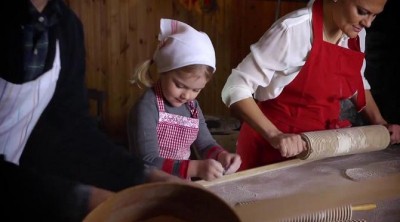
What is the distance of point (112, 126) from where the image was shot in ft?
12.4

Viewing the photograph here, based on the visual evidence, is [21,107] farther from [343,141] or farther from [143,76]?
[343,141]

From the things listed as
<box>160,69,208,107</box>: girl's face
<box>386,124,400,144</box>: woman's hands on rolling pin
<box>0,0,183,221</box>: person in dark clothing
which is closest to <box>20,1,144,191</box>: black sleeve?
<box>0,0,183,221</box>: person in dark clothing

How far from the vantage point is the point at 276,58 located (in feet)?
4.39

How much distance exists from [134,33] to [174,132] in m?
2.46

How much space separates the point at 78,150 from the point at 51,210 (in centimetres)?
25

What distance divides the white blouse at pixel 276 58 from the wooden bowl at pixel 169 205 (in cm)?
66

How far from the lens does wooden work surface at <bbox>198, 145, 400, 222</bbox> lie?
40.2 inches

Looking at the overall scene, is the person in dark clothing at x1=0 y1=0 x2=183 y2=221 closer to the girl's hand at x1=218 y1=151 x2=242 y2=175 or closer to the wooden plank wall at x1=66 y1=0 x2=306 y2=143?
the girl's hand at x1=218 y1=151 x2=242 y2=175

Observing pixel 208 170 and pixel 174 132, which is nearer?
pixel 208 170

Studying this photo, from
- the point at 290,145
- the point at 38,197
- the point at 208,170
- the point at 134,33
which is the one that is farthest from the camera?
the point at 134,33

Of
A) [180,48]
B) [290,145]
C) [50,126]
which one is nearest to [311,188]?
[290,145]

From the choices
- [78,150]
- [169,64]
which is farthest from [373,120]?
[78,150]

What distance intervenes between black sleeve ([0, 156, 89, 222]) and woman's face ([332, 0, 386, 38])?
3.09 ft

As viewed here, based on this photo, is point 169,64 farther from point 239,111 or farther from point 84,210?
point 84,210
